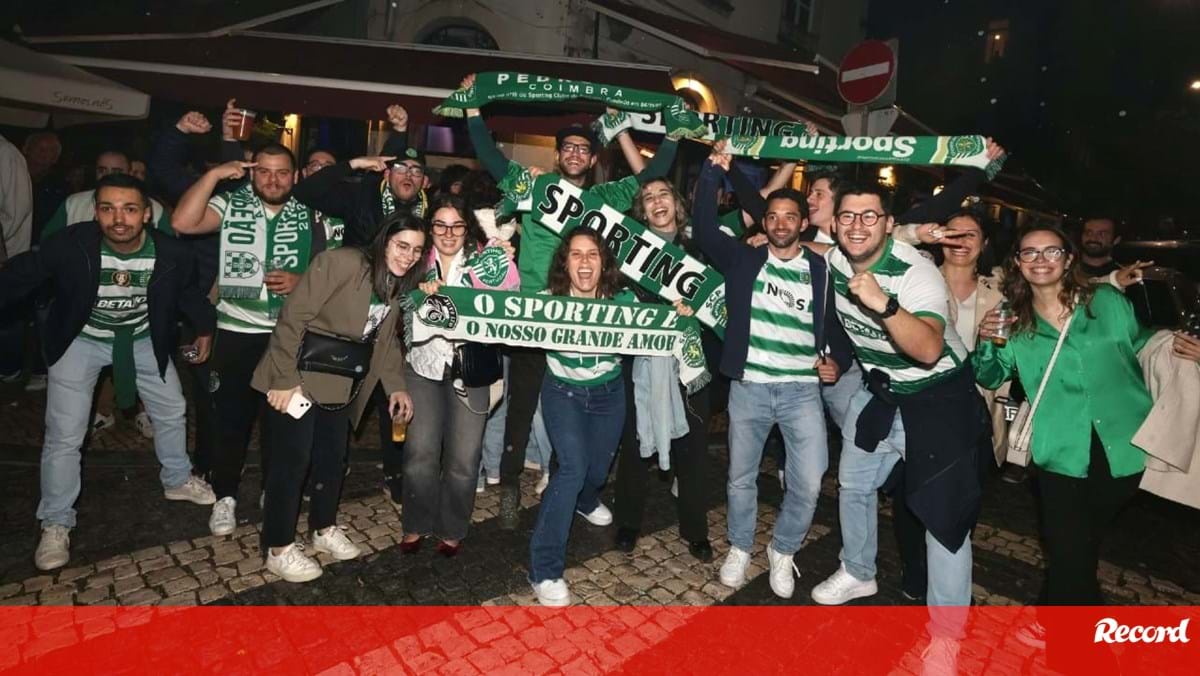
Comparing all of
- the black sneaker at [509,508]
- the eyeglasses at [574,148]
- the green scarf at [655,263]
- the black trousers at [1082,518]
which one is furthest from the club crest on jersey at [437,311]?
the black trousers at [1082,518]

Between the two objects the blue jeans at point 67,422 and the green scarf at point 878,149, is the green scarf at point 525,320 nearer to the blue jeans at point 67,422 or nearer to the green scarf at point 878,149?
the green scarf at point 878,149

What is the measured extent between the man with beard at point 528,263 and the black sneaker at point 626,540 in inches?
11.8

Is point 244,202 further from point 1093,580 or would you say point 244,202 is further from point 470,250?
point 1093,580

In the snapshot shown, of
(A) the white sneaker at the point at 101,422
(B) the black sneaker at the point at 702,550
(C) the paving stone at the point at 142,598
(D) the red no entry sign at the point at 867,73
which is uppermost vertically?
Answer: (D) the red no entry sign at the point at 867,73

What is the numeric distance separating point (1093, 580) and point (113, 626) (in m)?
4.62

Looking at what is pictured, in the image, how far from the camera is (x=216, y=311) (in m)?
4.30

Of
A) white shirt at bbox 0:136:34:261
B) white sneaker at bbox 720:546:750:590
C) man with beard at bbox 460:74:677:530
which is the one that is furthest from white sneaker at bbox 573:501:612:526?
white shirt at bbox 0:136:34:261

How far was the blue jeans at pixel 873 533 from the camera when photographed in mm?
3234

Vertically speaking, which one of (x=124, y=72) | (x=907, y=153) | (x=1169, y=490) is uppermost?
(x=124, y=72)

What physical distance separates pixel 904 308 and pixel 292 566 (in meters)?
3.40

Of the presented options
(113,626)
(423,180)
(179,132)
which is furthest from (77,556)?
(423,180)

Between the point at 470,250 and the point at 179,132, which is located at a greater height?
the point at 179,132

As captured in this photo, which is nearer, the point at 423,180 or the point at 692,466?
the point at 692,466

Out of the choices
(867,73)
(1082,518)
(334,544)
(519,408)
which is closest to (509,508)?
(519,408)
